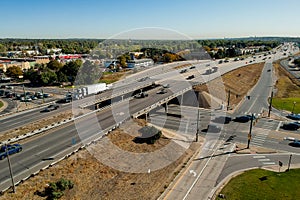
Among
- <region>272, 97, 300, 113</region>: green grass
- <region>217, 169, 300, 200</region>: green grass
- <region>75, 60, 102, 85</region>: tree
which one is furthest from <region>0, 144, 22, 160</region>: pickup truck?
<region>272, 97, 300, 113</region>: green grass

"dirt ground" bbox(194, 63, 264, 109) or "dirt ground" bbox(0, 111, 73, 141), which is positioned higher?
"dirt ground" bbox(0, 111, 73, 141)

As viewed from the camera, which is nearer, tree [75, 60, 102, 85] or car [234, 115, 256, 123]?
car [234, 115, 256, 123]

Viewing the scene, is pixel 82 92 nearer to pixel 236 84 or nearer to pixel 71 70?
pixel 71 70

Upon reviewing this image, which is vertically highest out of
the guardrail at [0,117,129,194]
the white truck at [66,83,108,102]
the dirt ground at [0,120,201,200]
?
the white truck at [66,83,108,102]

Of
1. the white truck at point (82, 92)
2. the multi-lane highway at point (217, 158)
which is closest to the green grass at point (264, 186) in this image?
the multi-lane highway at point (217, 158)

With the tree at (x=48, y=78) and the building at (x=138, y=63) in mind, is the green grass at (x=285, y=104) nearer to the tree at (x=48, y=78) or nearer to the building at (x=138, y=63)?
the building at (x=138, y=63)

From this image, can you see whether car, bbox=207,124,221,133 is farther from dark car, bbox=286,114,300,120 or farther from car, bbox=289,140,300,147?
dark car, bbox=286,114,300,120
